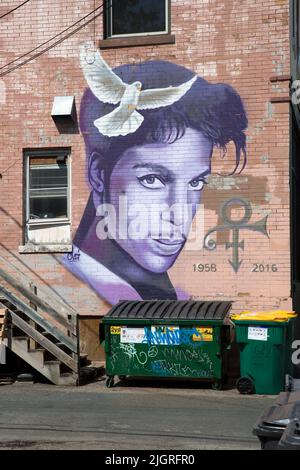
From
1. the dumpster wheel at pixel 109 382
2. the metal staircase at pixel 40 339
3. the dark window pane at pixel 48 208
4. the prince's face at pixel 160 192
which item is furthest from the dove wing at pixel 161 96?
the dumpster wheel at pixel 109 382

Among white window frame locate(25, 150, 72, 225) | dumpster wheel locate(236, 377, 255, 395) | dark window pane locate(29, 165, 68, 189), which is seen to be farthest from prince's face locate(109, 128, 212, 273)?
dumpster wheel locate(236, 377, 255, 395)

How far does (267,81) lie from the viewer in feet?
37.6

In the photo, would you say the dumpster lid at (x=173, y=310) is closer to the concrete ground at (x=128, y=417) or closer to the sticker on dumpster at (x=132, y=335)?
the sticker on dumpster at (x=132, y=335)

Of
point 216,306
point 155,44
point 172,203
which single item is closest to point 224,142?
point 172,203

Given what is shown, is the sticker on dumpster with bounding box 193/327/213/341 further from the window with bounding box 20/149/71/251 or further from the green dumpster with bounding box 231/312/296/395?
the window with bounding box 20/149/71/251

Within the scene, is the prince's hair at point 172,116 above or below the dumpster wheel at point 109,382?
above

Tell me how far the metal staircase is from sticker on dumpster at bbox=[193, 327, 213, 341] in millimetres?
1866

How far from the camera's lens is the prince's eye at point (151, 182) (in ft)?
38.8

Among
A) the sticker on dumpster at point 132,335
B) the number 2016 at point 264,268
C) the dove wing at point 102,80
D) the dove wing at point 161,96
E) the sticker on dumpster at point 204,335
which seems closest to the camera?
the sticker on dumpster at point 204,335

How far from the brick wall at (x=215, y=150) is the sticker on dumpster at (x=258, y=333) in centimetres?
143

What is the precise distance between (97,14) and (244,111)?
3156mm

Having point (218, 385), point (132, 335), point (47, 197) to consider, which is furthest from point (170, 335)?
point (47, 197)

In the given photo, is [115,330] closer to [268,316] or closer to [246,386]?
[246,386]

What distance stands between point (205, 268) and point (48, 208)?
3.06 meters
